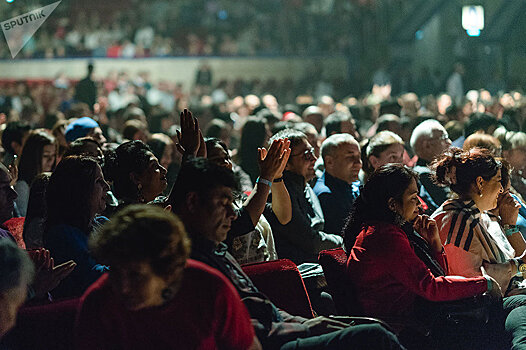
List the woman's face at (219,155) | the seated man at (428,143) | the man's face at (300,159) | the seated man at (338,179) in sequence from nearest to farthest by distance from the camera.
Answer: the woman's face at (219,155) < the man's face at (300,159) < the seated man at (338,179) < the seated man at (428,143)

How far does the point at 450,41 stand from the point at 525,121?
33.5 ft

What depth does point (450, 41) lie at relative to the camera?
1794 centimetres

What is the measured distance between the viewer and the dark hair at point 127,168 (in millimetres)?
3707

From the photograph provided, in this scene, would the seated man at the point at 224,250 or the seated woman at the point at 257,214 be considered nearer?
the seated man at the point at 224,250

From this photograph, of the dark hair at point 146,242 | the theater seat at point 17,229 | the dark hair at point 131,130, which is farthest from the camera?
the dark hair at point 131,130

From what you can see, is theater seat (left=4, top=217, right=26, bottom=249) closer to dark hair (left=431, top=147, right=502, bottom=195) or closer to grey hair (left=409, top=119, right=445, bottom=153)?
dark hair (left=431, top=147, right=502, bottom=195)

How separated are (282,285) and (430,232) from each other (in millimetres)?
738

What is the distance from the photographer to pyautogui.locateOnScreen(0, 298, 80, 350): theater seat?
257 centimetres

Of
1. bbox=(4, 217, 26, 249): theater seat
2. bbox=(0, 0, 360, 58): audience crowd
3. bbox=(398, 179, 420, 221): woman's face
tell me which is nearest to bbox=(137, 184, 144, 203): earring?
bbox=(4, 217, 26, 249): theater seat

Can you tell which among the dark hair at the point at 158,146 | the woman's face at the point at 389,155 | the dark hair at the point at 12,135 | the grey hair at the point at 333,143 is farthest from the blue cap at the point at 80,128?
the woman's face at the point at 389,155

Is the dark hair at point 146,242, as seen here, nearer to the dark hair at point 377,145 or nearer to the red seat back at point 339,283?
the red seat back at point 339,283

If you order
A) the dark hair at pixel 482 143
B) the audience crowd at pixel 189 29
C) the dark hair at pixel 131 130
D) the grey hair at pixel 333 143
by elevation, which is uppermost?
the audience crowd at pixel 189 29

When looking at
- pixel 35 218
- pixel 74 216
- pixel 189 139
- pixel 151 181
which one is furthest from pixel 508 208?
pixel 35 218

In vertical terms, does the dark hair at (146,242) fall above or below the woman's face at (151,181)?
above
